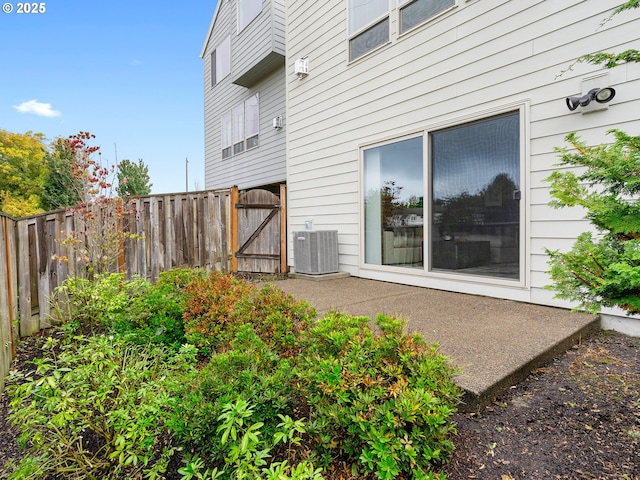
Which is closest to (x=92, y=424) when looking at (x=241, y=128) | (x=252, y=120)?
(x=252, y=120)

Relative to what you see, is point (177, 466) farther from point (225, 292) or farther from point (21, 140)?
point (21, 140)

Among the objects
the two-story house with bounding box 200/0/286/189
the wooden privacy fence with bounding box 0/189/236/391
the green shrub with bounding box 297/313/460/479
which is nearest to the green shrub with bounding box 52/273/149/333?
the wooden privacy fence with bounding box 0/189/236/391

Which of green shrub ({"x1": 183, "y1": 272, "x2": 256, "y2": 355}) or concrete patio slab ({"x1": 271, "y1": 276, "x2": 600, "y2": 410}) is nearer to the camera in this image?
concrete patio slab ({"x1": 271, "y1": 276, "x2": 600, "y2": 410})

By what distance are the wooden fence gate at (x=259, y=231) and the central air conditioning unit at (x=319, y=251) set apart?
1238 millimetres

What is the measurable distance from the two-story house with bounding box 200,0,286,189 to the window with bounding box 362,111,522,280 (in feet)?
12.6

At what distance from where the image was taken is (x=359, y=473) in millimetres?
1369

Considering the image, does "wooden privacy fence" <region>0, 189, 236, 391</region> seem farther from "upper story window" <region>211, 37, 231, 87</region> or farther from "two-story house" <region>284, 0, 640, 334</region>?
"upper story window" <region>211, 37, 231, 87</region>

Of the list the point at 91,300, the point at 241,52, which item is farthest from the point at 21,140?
the point at 91,300

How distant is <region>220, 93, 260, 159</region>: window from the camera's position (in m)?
9.27

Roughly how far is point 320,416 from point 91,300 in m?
2.67

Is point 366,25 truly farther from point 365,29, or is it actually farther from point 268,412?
point 268,412

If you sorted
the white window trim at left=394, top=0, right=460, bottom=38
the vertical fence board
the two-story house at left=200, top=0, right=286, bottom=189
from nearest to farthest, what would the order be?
the vertical fence board → the white window trim at left=394, top=0, right=460, bottom=38 → the two-story house at left=200, top=0, right=286, bottom=189

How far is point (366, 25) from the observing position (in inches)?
201

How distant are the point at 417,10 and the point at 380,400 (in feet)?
15.6
